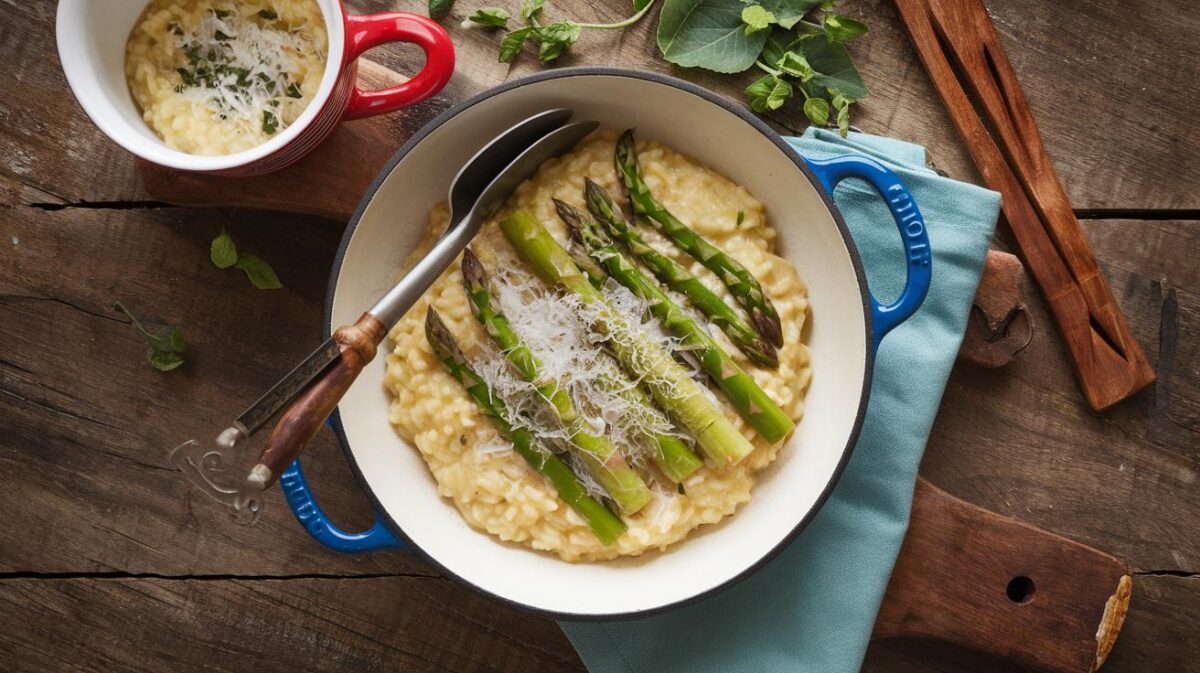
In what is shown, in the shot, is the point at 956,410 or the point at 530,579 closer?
the point at 530,579

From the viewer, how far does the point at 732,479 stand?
2.61 m

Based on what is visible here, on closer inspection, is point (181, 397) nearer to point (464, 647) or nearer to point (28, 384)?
point (28, 384)

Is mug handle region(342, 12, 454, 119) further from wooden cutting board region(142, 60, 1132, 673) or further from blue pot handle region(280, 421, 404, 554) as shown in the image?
blue pot handle region(280, 421, 404, 554)

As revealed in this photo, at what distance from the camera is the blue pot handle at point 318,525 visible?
248cm

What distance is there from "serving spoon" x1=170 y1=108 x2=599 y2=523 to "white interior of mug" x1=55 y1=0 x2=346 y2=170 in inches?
17.9

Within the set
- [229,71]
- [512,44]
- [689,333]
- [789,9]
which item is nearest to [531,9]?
[512,44]

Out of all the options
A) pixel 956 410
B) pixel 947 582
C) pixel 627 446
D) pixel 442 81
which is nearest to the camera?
pixel 442 81

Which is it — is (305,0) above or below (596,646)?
above

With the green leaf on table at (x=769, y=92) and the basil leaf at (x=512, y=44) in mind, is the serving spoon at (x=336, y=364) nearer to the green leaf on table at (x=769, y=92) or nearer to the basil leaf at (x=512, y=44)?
the basil leaf at (x=512, y=44)

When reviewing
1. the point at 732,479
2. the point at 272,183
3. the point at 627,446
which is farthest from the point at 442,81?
the point at 732,479

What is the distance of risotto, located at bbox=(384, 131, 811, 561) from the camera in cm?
260

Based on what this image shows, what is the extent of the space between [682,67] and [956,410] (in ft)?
4.87

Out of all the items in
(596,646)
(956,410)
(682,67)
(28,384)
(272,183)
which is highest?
(682,67)

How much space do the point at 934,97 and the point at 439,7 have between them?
65.7 inches
